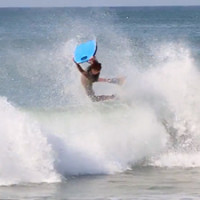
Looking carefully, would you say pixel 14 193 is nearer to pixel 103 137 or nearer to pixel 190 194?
pixel 190 194

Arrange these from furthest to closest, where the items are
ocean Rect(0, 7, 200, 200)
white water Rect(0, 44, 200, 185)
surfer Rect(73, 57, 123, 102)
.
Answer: surfer Rect(73, 57, 123, 102) → white water Rect(0, 44, 200, 185) → ocean Rect(0, 7, 200, 200)

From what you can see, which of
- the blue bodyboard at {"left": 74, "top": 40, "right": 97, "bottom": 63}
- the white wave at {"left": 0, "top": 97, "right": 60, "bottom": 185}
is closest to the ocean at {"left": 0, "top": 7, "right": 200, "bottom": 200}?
the white wave at {"left": 0, "top": 97, "right": 60, "bottom": 185}

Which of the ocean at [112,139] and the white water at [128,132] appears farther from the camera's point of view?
the white water at [128,132]

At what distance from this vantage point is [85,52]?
1558cm

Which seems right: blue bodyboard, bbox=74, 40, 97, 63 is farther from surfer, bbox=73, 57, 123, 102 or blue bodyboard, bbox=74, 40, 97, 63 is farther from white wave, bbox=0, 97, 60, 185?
white wave, bbox=0, 97, 60, 185

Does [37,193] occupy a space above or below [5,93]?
below

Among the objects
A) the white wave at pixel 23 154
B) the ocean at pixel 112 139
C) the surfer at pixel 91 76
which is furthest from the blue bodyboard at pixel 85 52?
the white wave at pixel 23 154

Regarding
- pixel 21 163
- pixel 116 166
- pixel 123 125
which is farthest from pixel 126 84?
pixel 21 163

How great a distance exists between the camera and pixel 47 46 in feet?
141

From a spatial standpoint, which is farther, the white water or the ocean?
the white water

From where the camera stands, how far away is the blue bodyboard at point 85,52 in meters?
15.4

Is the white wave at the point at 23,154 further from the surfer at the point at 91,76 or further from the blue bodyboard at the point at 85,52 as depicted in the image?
the blue bodyboard at the point at 85,52

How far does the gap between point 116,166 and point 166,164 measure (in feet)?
3.80

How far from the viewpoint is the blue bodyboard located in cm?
1545
